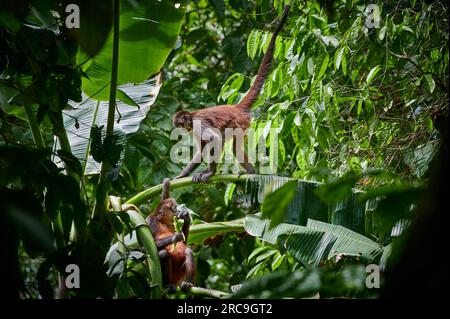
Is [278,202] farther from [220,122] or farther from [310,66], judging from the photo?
[220,122]

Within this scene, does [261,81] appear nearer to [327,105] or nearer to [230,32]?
[327,105]

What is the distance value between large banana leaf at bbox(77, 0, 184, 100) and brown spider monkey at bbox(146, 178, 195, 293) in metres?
1.12

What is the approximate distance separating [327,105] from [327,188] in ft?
11.8

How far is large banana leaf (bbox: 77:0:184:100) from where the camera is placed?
5.77 m

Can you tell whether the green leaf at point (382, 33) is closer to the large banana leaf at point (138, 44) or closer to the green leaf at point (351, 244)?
the green leaf at point (351, 244)

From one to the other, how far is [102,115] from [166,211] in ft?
4.02

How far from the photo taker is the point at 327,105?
5.29 meters

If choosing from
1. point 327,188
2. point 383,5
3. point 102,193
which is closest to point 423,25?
point 383,5

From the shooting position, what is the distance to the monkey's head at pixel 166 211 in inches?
260

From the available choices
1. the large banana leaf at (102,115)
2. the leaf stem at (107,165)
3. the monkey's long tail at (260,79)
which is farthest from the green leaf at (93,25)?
the monkey's long tail at (260,79)

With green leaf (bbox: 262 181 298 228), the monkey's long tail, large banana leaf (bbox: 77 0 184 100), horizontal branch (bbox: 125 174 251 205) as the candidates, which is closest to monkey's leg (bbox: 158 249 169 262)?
horizontal branch (bbox: 125 174 251 205)

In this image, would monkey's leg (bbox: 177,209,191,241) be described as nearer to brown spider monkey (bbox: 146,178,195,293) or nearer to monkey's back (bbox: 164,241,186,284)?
brown spider monkey (bbox: 146,178,195,293)

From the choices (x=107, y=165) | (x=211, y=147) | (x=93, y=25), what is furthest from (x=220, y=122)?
(x=93, y=25)

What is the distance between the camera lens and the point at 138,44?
5.95m
